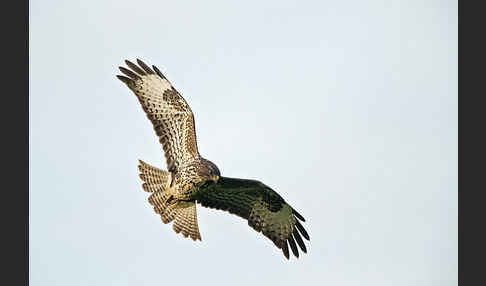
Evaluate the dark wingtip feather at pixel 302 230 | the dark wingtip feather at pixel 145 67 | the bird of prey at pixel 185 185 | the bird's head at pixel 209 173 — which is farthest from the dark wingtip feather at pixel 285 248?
the dark wingtip feather at pixel 145 67

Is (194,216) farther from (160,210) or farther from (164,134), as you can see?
(164,134)

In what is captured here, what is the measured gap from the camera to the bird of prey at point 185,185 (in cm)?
905

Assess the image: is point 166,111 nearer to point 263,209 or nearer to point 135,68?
point 135,68

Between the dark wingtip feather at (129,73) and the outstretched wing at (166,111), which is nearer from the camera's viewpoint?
the outstretched wing at (166,111)

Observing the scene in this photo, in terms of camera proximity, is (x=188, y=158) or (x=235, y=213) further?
(x=235, y=213)

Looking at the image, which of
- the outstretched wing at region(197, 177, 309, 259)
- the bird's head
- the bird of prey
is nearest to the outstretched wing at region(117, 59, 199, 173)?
the bird of prey

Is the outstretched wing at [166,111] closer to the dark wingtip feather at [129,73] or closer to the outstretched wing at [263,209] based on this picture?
the dark wingtip feather at [129,73]

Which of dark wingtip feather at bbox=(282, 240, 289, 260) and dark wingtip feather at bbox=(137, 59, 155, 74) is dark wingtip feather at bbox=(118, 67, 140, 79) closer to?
dark wingtip feather at bbox=(137, 59, 155, 74)

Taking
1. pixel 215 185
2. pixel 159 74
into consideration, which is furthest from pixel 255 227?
pixel 159 74

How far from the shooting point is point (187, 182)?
29.0 ft

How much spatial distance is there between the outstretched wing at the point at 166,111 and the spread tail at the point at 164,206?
0.49 metres

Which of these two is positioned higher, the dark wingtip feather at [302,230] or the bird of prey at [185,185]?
the bird of prey at [185,185]

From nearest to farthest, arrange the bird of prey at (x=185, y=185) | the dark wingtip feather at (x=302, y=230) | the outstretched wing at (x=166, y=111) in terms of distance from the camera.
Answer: the bird of prey at (x=185, y=185) < the outstretched wing at (x=166, y=111) < the dark wingtip feather at (x=302, y=230)

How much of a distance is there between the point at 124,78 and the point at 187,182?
6.14ft
